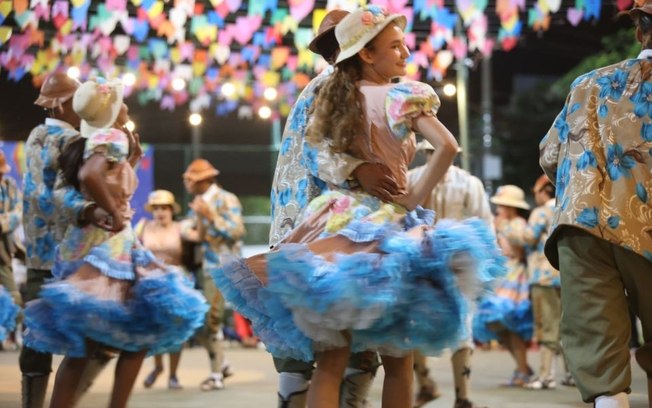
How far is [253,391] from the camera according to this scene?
A: 29.5 ft

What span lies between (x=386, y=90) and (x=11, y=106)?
596 cm

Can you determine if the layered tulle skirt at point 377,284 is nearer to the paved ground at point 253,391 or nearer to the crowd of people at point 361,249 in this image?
the crowd of people at point 361,249

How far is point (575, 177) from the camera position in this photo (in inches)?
167

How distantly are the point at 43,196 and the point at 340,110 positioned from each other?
2.30 m

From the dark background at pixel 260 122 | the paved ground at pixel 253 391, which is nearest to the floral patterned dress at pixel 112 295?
the paved ground at pixel 253 391

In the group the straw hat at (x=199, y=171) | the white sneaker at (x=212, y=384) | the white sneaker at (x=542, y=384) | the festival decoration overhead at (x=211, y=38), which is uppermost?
the festival decoration overhead at (x=211, y=38)

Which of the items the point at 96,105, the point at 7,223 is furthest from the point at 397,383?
the point at 7,223

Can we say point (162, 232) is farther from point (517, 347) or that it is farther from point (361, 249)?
point (361, 249)

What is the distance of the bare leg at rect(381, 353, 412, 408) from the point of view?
4000 mm

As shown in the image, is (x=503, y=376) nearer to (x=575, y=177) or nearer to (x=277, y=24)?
(x=277, y=24)

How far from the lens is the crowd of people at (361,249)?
3.75m

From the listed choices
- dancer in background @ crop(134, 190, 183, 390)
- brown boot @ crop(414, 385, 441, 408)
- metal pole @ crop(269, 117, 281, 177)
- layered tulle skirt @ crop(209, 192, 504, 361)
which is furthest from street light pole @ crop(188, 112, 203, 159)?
layered tulle skirt @ crop(209, 192, 504, 361)

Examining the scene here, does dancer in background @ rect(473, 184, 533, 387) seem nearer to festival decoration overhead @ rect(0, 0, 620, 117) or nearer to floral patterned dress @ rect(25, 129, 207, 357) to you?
festival decoration overhead @ rect(0, 0, 620, 117)

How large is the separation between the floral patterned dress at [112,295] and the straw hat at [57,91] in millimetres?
749
